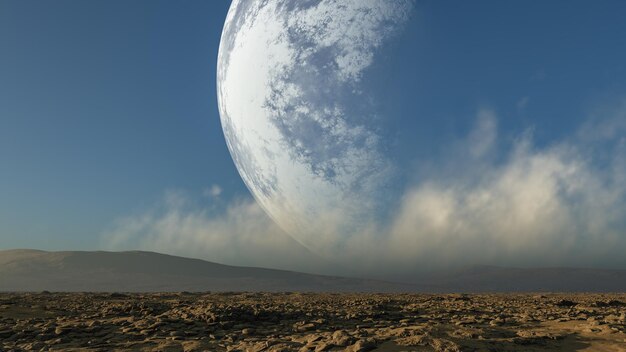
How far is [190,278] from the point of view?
121 meters

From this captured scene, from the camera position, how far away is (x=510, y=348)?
27.9ft

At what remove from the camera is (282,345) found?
8914 millimetres

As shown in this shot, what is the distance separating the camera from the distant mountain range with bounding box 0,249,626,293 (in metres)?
101

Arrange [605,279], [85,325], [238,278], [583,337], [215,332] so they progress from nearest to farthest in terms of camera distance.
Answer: [583,337] → [215,332] → [85,325] → [238,278] → [605,279]

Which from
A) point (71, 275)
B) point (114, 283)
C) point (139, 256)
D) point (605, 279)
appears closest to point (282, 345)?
point (114, 283)

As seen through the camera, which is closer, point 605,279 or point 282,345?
point 282,345

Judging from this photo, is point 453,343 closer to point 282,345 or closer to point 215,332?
point 282,345

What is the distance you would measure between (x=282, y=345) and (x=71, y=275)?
121 m

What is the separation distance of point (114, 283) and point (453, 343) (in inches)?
4343

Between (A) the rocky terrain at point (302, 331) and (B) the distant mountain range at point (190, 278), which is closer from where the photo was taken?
(A) the rocky terrain at point (302, 331)

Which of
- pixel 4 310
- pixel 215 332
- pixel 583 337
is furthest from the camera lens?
pixel 4 310

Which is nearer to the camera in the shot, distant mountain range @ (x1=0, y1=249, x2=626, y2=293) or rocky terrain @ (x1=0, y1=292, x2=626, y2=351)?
rocky terrain @ (x1=0, y1=292, x2=626, y2=351)

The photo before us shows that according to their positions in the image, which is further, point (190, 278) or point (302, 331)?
point (190, 278)

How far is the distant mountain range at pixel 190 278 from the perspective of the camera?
100938mm
